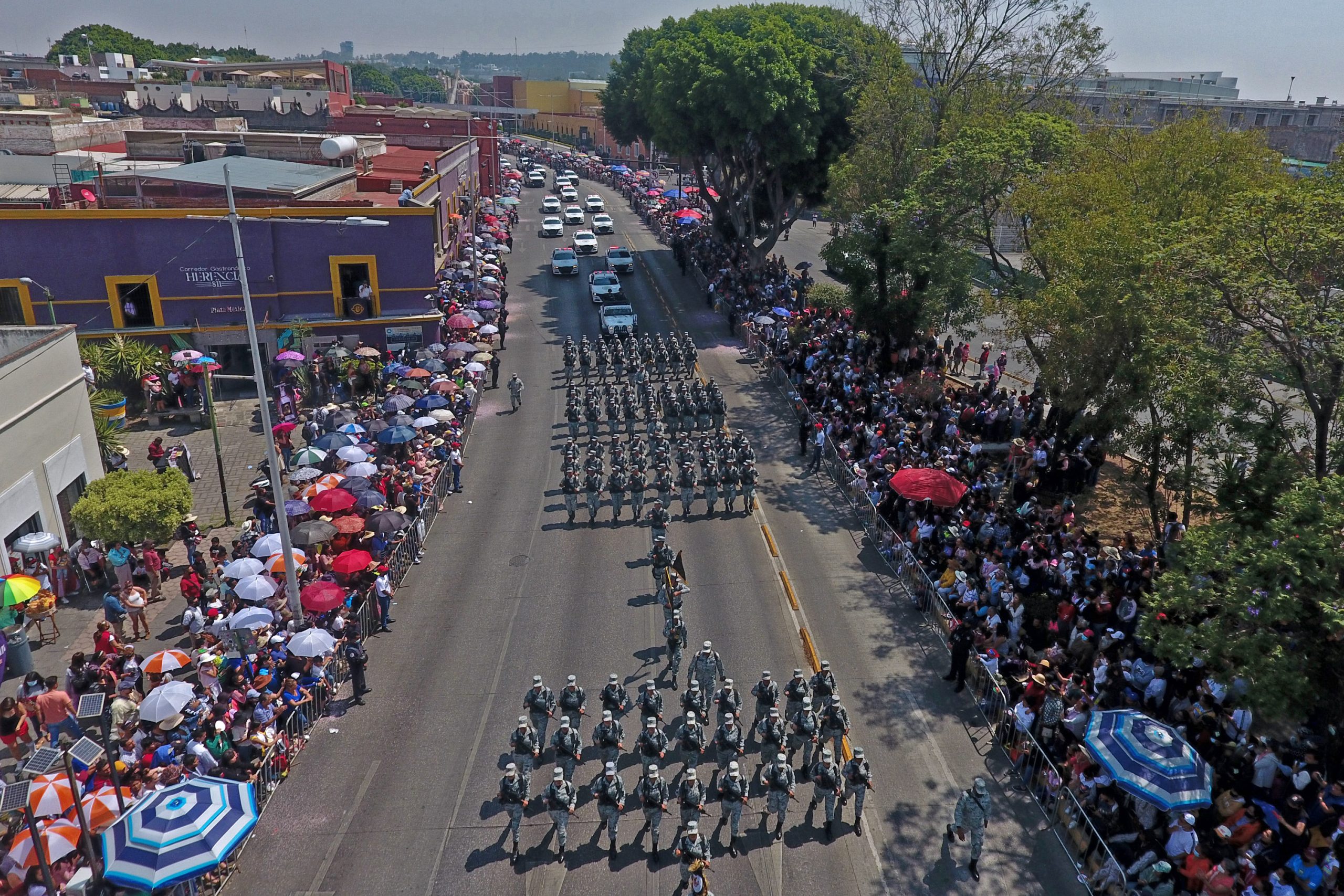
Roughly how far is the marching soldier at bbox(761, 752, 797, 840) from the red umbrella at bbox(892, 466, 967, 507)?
29.6ft

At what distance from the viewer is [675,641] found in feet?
58.7

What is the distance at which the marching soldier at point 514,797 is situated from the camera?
13.8 metres

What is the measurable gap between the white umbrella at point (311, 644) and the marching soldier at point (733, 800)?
7.42 metres

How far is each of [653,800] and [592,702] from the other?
3883 mm

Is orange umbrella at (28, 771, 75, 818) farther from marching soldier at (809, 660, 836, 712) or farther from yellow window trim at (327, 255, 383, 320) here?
yellow window trim at (327, 255, 383, 320)

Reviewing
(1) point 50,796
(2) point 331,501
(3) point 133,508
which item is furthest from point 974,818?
(3) point 133,508

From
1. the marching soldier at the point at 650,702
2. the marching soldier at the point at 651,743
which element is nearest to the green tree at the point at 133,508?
the marching soldier at the point at 650,702

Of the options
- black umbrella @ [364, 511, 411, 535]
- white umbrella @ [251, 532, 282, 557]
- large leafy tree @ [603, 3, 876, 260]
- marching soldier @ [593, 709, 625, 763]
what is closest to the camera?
marching soldier @ [593, 709, 625, 763]

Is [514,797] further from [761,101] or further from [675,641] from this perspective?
[761,101]

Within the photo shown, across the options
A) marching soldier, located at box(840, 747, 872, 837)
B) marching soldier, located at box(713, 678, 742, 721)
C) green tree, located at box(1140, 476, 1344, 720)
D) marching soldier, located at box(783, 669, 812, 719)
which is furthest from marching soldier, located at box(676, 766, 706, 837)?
green tree, located at box(1140, 476, 1344, 720)

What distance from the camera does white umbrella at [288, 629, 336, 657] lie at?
54.0ft

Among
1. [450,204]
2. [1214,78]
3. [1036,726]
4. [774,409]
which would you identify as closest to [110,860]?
[1036,726]

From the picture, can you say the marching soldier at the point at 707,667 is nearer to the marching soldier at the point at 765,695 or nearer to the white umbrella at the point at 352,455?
the marching soldier at the point at 765,695

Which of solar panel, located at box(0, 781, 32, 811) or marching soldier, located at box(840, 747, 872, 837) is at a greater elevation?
solar panel, located at box(0, 781, 32, 811)
